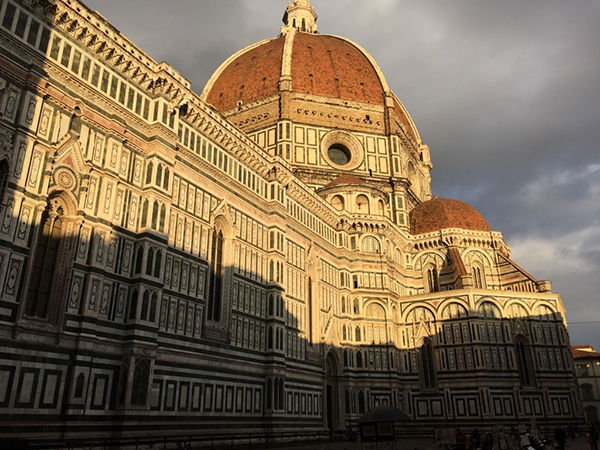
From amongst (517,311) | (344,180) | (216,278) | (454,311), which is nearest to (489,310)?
(517,311)

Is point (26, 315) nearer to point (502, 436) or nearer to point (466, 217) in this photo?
point (502, 436)

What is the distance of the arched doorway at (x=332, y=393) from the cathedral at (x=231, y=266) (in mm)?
96

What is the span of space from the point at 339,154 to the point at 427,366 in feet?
66.1

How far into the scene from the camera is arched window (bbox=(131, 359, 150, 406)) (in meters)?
17.6

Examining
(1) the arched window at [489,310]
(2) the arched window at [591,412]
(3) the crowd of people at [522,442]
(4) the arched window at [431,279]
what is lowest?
(3) the crowd of people at [522,442]

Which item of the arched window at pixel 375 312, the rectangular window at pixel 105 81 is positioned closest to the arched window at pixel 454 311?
the arched window at pixel 375 312

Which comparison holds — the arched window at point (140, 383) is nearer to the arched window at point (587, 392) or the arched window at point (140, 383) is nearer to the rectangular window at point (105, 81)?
the rectangular window at point (105, 81)

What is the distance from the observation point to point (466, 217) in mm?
45188

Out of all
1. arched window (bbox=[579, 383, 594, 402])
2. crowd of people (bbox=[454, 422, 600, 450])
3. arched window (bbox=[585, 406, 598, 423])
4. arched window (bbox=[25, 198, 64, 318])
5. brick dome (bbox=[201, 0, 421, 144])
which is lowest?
crowd of people (bbox=[454, 422, 600, 450])

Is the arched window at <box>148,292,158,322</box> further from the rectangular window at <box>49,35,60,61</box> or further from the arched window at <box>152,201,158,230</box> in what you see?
the rectangular window at <box>49,35,60,61</box>

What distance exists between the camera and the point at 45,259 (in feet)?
53.3

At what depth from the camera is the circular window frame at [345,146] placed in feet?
147

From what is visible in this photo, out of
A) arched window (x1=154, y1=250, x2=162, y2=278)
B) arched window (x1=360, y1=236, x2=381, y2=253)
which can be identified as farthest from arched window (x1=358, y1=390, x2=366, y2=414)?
arched window (x1=154, y1=250, x2=162, y2=278)

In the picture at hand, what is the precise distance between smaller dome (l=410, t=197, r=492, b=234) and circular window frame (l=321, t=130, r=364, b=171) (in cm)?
733
